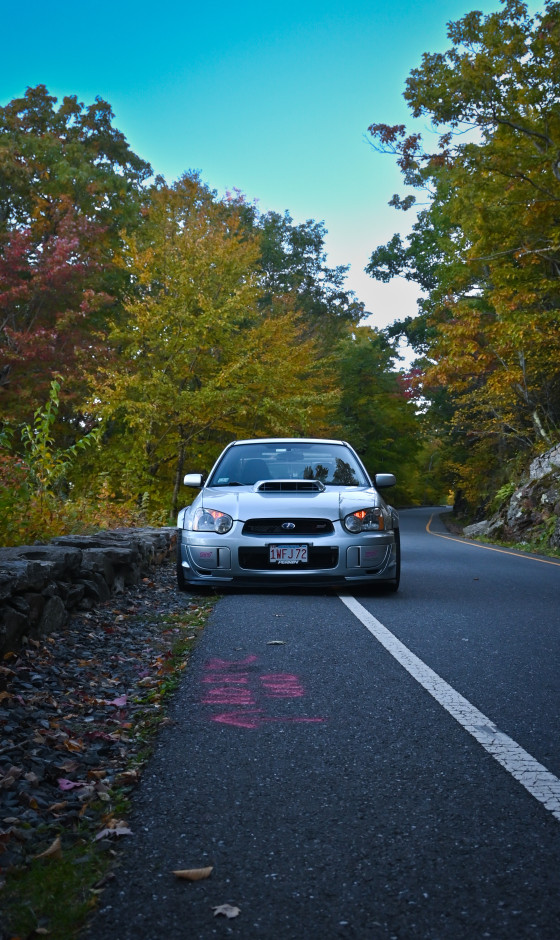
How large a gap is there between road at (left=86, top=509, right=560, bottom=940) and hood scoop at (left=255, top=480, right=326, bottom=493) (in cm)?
284

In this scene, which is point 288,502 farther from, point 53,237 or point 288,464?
point 53,237

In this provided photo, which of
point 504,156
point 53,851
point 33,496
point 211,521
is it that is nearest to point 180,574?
point 211,521

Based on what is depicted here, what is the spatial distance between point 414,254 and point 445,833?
43.3 m

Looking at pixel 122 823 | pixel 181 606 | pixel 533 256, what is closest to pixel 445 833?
pixel 122 823

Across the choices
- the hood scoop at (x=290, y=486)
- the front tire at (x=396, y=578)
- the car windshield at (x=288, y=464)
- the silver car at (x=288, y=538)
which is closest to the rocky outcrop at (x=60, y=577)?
the silver car at (x=288, y=538)

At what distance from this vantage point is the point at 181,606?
7.67 m

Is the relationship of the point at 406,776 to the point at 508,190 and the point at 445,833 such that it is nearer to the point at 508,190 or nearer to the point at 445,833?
the point at 445,833

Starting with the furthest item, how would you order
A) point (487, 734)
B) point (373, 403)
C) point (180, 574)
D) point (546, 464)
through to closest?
point (373, 403) → point (546, 464) → point (180, 574) → point (487, 734)

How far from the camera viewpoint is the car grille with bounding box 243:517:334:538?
815cm

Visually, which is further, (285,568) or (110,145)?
(110,145)

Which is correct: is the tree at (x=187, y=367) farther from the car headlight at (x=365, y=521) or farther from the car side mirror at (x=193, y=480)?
the car headlight at (x=365, y=521)

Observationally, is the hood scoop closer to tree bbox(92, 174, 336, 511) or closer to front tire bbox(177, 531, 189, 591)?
front tire bbox(177, 531, 189, 591)

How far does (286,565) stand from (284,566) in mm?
22

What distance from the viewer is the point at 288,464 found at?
930 cm
